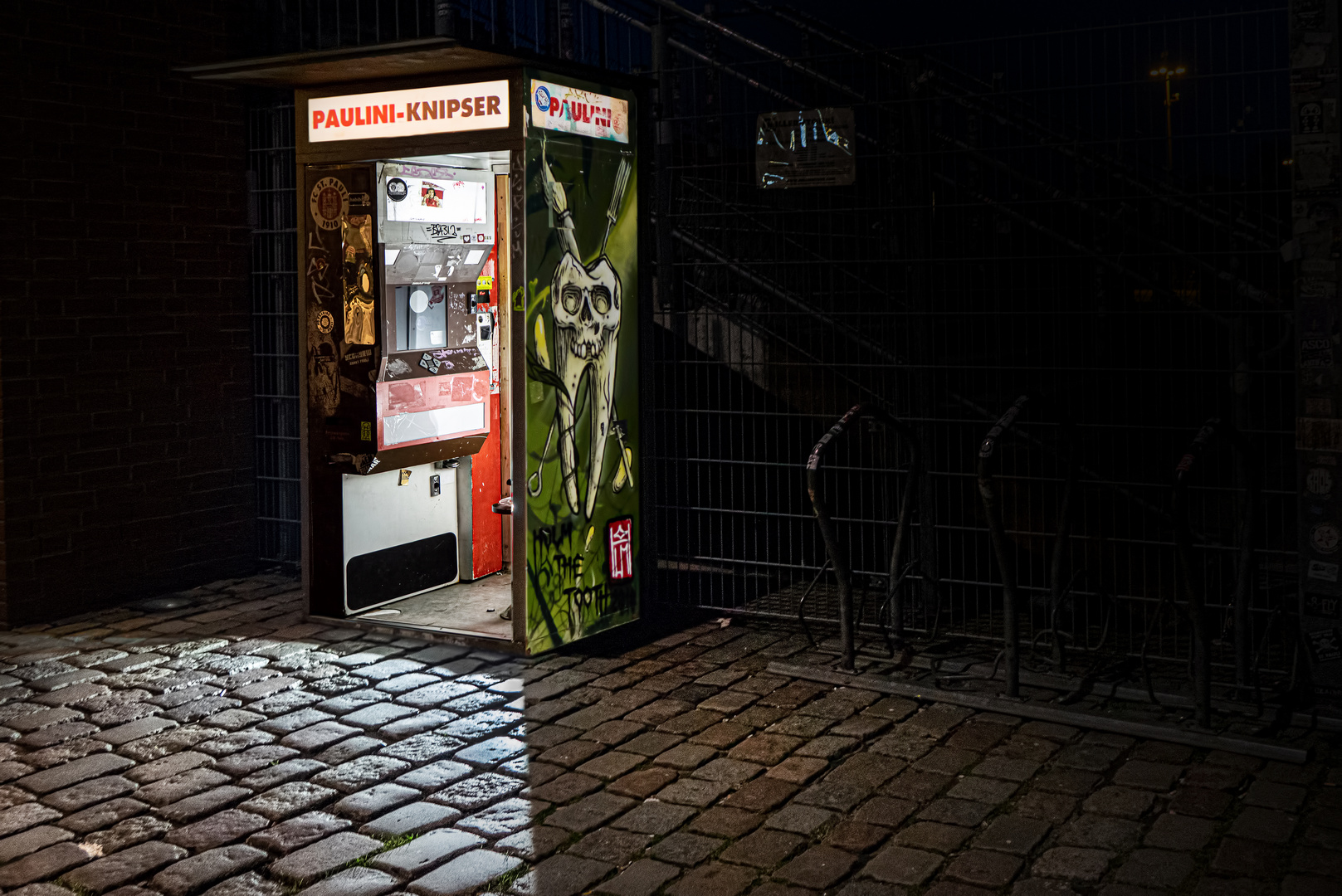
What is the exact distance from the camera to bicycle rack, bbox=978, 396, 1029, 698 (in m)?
5.93

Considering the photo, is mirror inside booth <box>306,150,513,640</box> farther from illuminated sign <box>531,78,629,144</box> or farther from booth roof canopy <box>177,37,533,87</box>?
illuminated sign <box>531,78,629,144</box>

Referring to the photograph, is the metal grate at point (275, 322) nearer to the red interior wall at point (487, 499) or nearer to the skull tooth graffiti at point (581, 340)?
the red interior wall at point (487, 499)

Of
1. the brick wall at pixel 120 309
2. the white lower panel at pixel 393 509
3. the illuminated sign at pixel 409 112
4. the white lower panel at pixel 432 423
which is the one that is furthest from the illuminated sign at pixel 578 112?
the brick wall at pixel 120 309

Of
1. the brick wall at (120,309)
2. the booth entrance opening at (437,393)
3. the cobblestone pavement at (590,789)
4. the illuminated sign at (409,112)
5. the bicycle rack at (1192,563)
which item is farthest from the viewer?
the brick wall at (120,309)

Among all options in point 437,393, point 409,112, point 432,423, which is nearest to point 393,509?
point 432,423

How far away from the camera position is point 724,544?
885 cm

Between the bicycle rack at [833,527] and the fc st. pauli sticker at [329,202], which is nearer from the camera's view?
the bicycle rack at [833,527]

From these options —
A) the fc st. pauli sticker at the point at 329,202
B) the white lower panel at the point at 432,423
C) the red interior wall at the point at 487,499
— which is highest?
the fc st. pauli sticker at the point at 329,202

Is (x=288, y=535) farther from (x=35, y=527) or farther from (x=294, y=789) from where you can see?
(x=294, y=789)

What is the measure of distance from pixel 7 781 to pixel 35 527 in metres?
2.91

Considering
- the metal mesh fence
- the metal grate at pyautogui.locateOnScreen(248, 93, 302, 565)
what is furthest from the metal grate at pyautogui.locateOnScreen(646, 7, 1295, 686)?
the metal grate at pyautogui.locateOnScreen(248, 93, 302, 565)

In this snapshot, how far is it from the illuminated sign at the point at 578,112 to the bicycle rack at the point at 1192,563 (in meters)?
3.51

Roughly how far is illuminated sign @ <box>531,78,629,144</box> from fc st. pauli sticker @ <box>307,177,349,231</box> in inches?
51.3

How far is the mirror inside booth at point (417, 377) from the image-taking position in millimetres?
7516
